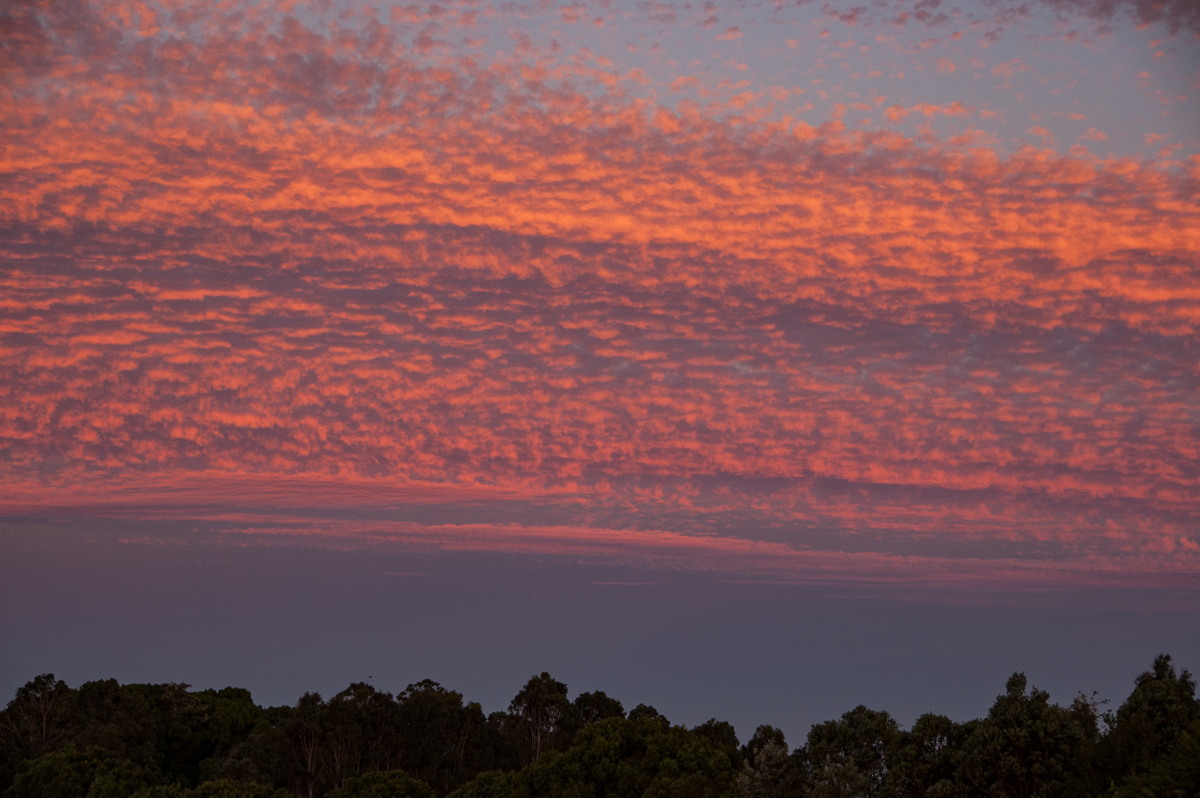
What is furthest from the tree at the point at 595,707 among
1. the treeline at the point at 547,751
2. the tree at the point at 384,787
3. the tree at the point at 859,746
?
the tree at the point at 859,746

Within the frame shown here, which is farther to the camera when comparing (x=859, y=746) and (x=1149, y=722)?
(x=859, y=746)

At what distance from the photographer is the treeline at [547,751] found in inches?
1633

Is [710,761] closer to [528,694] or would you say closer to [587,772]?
[587,772]

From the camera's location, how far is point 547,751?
73.0 meters

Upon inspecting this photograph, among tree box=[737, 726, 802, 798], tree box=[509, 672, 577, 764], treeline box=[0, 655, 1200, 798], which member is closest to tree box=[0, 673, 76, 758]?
treeline box=[0, 655, 1200, 798]

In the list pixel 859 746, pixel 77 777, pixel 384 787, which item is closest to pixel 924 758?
pixel 859 746

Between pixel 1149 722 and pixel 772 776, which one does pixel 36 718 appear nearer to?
pixel 772 776

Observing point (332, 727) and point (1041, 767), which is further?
point (332, 727)

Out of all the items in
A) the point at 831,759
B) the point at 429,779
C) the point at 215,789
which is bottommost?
the point at 429,779

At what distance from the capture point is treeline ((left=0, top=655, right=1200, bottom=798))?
4147 centimetres

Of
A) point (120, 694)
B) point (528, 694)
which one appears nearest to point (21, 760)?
point (120, 694)

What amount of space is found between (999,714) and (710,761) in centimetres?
1830

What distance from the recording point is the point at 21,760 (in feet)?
272

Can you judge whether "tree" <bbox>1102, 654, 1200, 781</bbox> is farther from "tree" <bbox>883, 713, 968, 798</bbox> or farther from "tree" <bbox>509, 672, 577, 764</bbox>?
"tree" <bbox>509, 672, 577, 764</bbox>
